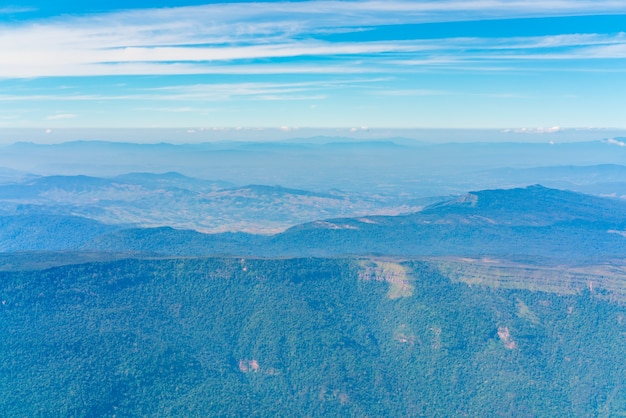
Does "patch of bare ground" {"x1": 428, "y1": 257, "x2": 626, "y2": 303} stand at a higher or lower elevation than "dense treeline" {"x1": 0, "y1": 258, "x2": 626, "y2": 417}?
higher

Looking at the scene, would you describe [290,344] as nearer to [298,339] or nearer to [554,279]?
[298,339]

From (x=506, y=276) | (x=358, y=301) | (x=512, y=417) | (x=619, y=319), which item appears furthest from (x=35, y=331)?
(x=619, y=319)

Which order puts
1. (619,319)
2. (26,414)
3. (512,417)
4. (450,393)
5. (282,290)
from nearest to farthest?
(26,414)
(512,417)
(450,393)
(619,319)
(282,290)

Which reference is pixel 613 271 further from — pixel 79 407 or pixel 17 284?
pixel 17 284

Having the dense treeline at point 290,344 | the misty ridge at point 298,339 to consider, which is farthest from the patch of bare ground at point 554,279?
the dense treeline at point 290,344

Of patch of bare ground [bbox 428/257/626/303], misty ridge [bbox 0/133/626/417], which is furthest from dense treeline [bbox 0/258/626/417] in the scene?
patch of bare ground [bbox 428/257/626/303]

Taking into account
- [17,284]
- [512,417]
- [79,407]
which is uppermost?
[17,284]

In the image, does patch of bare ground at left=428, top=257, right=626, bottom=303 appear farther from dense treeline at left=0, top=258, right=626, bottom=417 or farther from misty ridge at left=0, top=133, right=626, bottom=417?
dense treeline at left=0, top=258, right=626, bottom=417

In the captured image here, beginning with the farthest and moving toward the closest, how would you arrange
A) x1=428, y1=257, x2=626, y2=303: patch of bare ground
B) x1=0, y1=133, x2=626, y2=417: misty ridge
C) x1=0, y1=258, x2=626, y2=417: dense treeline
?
x1=428, y1=257, x2=626, y2=303: patch of bare ground, x1=0, y1=133, x2=626, y2=417: misty ridge, x1=0, y1=258, x2=626, y2=417: dense treeline
